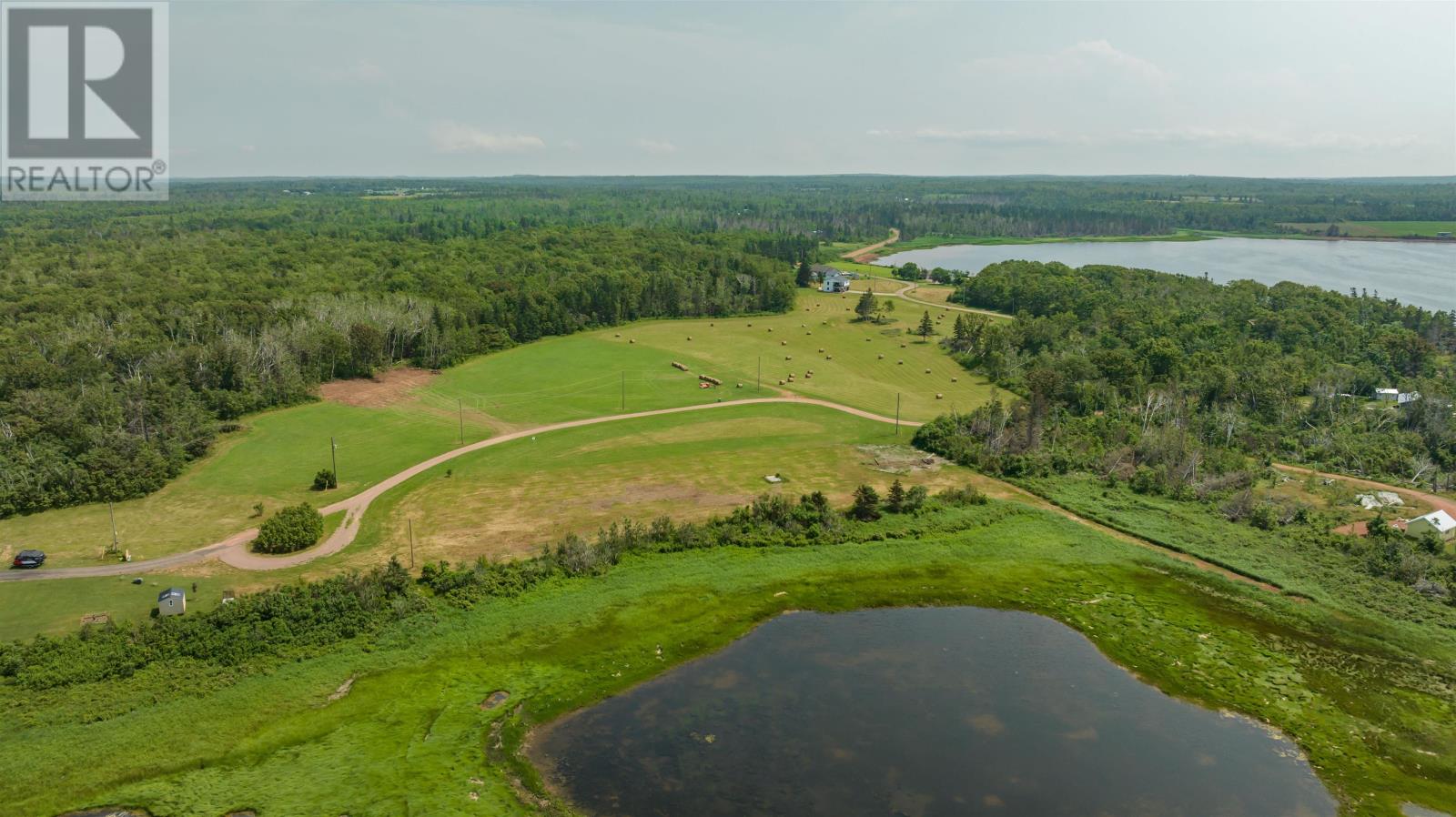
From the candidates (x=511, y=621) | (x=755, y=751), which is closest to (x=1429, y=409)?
(x=755, y=751)

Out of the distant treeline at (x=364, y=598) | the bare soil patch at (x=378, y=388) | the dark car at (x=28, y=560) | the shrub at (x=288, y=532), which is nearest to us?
the distant treeline at (x=364, y=598)

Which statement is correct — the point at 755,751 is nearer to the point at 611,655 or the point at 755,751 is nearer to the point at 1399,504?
the point at 611,655

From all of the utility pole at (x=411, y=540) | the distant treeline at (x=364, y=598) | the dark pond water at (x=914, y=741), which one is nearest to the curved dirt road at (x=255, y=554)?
the utility pole at (x=411, y=540)

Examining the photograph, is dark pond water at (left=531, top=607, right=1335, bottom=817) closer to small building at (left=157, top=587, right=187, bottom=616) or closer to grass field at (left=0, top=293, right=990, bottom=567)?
small building at (left=157, top=587, right=187, bottom=616)

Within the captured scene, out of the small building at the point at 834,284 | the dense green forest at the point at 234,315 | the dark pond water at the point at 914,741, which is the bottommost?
the dark pond water at the point at 914,741

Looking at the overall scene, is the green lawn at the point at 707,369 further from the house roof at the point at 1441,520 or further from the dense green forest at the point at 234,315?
the house roof at the point at 1441,520

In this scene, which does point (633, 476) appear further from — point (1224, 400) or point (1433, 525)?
point (1224, 400)

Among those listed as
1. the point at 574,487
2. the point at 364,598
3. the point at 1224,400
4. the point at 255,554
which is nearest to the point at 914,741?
the point at 364,598
